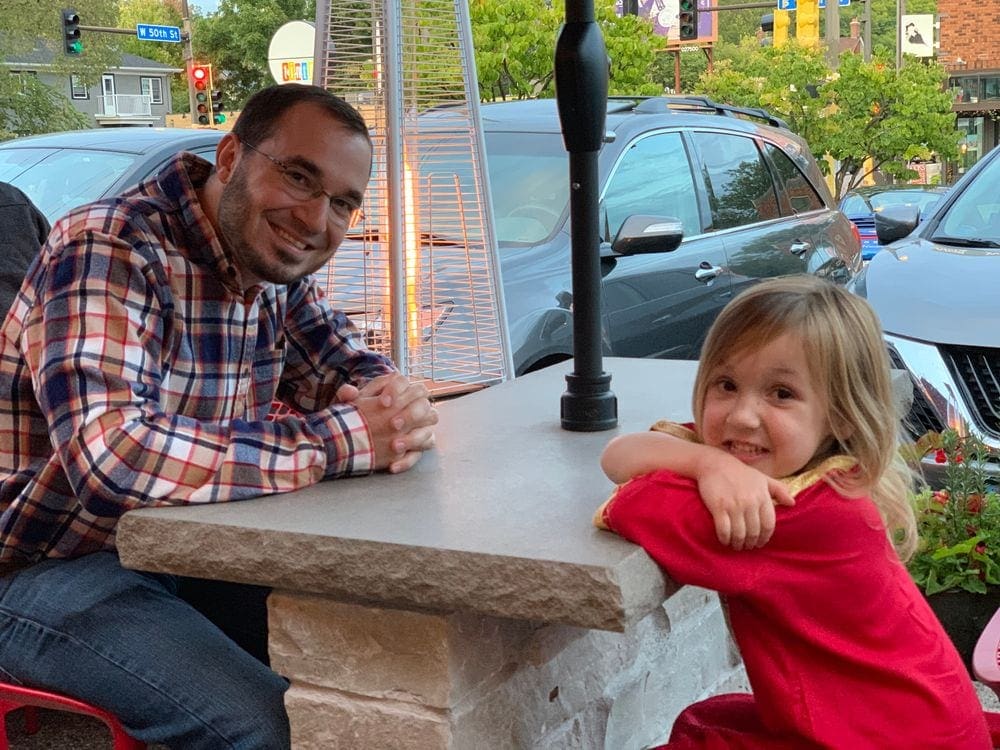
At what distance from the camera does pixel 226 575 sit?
6.63 ft

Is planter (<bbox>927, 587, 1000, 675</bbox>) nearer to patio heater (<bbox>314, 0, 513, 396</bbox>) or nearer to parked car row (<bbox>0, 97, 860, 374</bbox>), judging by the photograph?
patio heater (<bbox>314, 0, 513, 396</bbox>)

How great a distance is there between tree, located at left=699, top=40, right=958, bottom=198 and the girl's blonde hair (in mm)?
28156

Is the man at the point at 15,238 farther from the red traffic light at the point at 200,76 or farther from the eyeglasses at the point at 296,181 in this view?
the red traffic light at the point at 200,76

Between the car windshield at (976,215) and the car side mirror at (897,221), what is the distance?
0.59 feet

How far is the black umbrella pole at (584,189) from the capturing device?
264 cm

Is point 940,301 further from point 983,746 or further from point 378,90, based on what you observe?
point 983,746

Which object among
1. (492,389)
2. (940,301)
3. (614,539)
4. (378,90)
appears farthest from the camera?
(940,301)

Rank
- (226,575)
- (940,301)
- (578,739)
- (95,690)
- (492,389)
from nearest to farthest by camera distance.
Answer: (226,575) → (95,690) → (578,739) → (492,389) → (940,301)

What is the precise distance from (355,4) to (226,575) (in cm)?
246

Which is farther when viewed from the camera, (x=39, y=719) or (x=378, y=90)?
(x=378, y=90)

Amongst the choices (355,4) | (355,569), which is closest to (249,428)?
(355,569)

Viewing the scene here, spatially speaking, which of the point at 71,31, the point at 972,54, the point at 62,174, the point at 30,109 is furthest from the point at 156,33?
the point at 972,54

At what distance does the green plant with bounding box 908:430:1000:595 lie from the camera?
3.67 metres

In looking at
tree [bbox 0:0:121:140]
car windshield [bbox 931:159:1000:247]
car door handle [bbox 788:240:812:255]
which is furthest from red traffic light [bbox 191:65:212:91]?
car windshield [bbox 931:159:1000:247]
